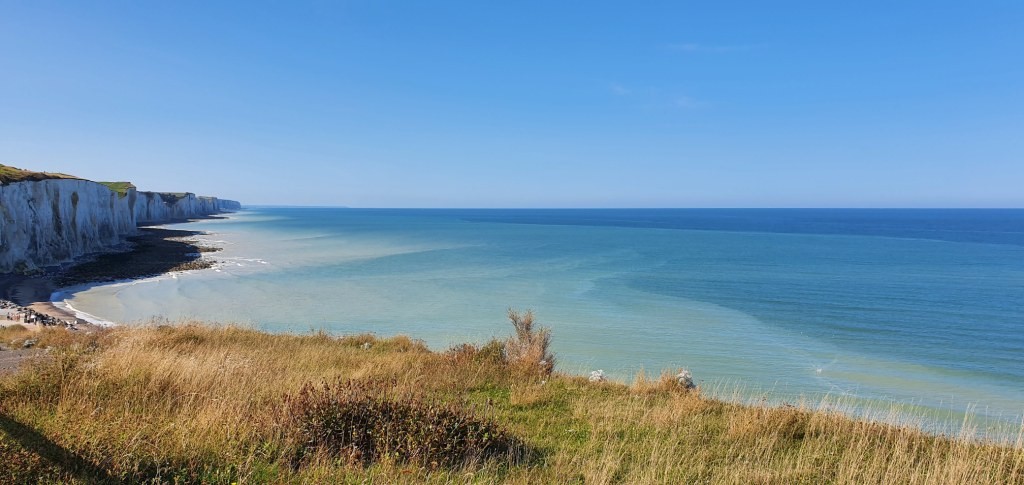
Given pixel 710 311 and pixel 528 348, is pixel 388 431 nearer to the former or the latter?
pixel 528 348

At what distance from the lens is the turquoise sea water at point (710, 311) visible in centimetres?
1730

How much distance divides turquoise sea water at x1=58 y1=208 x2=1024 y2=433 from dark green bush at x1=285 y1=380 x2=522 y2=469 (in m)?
7.44

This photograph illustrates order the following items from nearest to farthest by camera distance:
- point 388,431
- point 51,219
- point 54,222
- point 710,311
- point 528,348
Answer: point 388,431
point 528,348
point 710,311
point 51,219
point 54,222

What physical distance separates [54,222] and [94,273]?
10809mm

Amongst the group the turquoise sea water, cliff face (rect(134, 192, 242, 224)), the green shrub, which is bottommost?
the turquoise sea water

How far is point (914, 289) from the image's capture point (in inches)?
1364

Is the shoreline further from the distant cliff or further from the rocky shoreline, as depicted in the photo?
the distant cliff

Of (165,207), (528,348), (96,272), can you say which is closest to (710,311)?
(528,348)

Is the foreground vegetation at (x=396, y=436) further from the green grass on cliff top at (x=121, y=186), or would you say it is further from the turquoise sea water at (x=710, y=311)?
the green grass on cliff top at (x=121, y=186)

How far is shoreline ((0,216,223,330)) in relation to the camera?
25844 mm

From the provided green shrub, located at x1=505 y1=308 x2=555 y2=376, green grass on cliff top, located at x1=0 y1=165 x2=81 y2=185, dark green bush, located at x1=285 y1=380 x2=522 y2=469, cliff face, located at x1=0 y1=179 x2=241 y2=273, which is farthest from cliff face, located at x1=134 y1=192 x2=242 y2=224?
dark green bush, located at x1=285 y1=380 x2=522 y2=469

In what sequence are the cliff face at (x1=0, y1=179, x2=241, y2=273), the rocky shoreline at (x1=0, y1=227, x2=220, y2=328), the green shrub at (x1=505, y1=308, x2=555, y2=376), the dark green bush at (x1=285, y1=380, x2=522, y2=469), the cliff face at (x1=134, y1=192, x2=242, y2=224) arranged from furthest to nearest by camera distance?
the cliff face at (x1=134, y1=192, x2=242, y2=224), the cliff face at (x1=0, y1=179, x2=241, y2=273), the rocky shoreline at (x1=0, y1=227, x2=220, y2=328), the green shrub at (x1=505, y1=308, x2=555, y2=376), the dark green bush at (x1=285, y1=380, x2=522, y2=469)

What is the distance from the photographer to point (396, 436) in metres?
5.88

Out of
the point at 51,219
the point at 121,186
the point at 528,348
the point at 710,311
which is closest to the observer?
the point at 528,348
